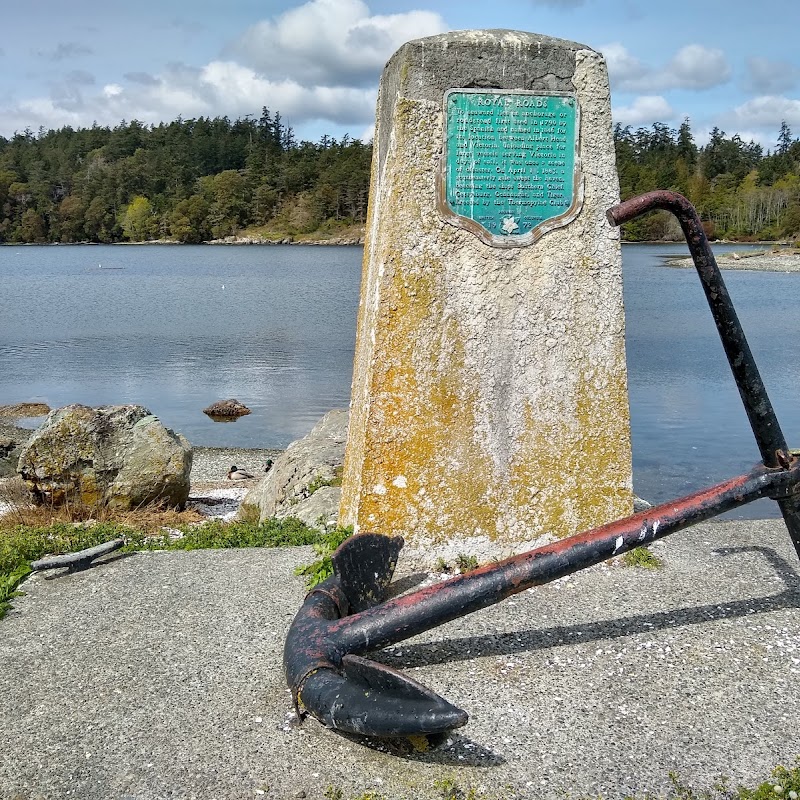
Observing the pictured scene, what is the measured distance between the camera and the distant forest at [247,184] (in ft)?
358

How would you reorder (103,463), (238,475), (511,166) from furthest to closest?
(238,475)
(103,463)
(511,166)

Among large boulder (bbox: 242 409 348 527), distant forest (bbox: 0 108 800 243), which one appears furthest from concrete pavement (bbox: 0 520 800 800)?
distant forest (bbox: 0 108 800 243)

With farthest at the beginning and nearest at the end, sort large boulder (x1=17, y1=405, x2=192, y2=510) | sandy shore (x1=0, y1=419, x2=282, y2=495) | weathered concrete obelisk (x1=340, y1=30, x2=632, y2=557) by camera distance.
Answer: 1. sandy shore (x1=0, y1=419, x2=282, y2=495)
2. large boulder (x1=17, y1=405, x2=192, y2=510)
3. weathered concrete obelisk (x1=340, y1=30, x2=632, y2=557)

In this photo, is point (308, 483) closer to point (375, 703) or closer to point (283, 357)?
point (375, 703)

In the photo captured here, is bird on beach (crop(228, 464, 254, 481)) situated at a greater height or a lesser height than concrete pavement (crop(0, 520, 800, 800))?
lesser

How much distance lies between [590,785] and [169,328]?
99.9 feet

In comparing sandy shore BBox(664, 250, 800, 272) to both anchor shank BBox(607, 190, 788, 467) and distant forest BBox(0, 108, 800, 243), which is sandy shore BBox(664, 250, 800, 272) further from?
anchor shank BBox(607, 190, 788, 467)

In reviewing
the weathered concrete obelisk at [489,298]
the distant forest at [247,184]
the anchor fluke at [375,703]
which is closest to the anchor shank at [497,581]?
the anchor fluke at [375,703]

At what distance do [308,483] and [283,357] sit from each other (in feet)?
58.8

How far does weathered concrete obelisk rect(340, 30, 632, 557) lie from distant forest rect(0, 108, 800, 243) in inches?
3973

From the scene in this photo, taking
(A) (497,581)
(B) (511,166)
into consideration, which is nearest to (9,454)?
(B) (511,166)

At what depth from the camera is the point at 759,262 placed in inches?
2653

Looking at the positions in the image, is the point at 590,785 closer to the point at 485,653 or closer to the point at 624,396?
the point at 485,653

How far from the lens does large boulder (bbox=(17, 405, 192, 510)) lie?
8.30 metres
